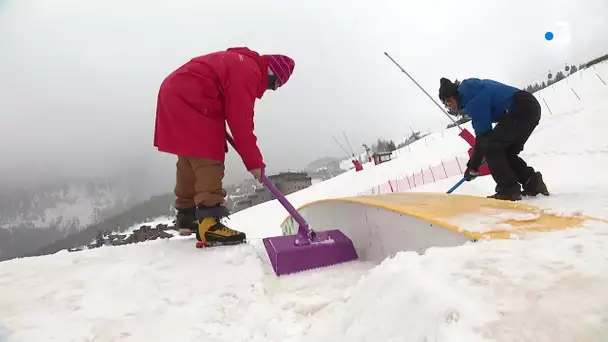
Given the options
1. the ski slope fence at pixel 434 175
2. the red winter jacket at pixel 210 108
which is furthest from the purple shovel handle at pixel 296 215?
the ski slope fence at pixel 434 175

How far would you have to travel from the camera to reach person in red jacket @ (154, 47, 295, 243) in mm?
1932

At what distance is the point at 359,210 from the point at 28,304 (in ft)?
4.83

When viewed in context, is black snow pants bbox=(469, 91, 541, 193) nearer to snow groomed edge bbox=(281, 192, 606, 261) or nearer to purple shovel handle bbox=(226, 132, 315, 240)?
snow groomed edge bbox=(281, 192, 606, 261)

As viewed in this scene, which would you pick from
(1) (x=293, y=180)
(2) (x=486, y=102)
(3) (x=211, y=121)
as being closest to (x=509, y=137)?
(2) (x=486, y=102)

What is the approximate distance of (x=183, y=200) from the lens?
2.34 m

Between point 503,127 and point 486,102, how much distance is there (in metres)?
0.24

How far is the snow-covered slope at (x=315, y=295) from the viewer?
642mm

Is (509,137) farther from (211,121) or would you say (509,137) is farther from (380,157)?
(380,157)

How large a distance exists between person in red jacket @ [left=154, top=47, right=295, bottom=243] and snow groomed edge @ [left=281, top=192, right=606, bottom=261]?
1.97 feet

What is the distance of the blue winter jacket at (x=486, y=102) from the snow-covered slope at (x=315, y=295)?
102 centimetres

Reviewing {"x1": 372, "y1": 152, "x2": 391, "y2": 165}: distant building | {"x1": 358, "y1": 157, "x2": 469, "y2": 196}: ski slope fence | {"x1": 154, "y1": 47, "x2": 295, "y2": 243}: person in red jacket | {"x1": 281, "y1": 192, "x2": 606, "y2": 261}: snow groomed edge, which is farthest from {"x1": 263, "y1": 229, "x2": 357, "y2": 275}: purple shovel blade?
{"x1": 372, "y1": 152, "x2": 391, "y2": 165}: distant building

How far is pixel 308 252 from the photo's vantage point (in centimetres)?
172

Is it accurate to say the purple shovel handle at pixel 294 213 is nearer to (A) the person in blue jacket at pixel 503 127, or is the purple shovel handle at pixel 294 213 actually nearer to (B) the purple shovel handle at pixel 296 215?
(B) the purple shovel handle at pixel 296 215

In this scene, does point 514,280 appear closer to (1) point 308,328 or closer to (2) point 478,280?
(2) point 478,280
